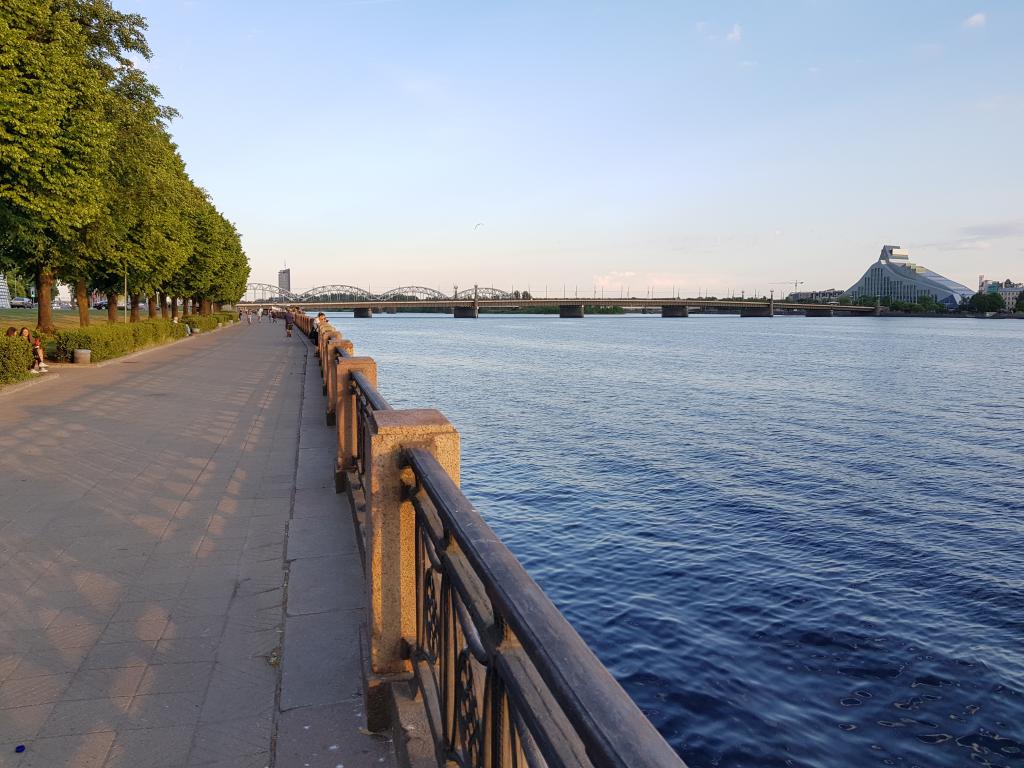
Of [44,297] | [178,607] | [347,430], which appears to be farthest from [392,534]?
[44,297]

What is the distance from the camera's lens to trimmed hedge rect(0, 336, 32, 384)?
1662 centimetres

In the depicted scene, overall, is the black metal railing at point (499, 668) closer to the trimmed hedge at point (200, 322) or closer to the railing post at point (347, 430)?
the railing post at point (347, 430)

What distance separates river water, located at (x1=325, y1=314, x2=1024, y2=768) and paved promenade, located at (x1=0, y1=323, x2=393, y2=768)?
4.81 metres

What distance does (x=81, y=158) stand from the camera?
68.8 feet

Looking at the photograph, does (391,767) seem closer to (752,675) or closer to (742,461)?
(752,675)

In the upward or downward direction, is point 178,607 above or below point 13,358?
below

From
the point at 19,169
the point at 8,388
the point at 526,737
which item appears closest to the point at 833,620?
the point at 526,737

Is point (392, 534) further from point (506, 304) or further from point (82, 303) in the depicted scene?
point (506, 304)

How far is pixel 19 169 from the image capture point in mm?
17797

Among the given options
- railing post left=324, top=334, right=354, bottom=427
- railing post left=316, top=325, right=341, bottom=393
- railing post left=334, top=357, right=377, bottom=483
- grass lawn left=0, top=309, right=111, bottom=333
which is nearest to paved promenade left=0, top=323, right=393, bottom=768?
railing post left=334, top=357, right=377, bottom=483

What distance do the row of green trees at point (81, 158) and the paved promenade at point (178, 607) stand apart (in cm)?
1128

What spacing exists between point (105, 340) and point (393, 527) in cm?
2544

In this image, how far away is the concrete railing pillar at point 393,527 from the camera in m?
2.95

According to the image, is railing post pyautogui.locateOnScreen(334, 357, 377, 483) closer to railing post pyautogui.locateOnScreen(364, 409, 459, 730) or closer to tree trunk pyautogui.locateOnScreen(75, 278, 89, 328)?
railing post pyautogui.locateOnScreen(364, 409, 459, 730)
